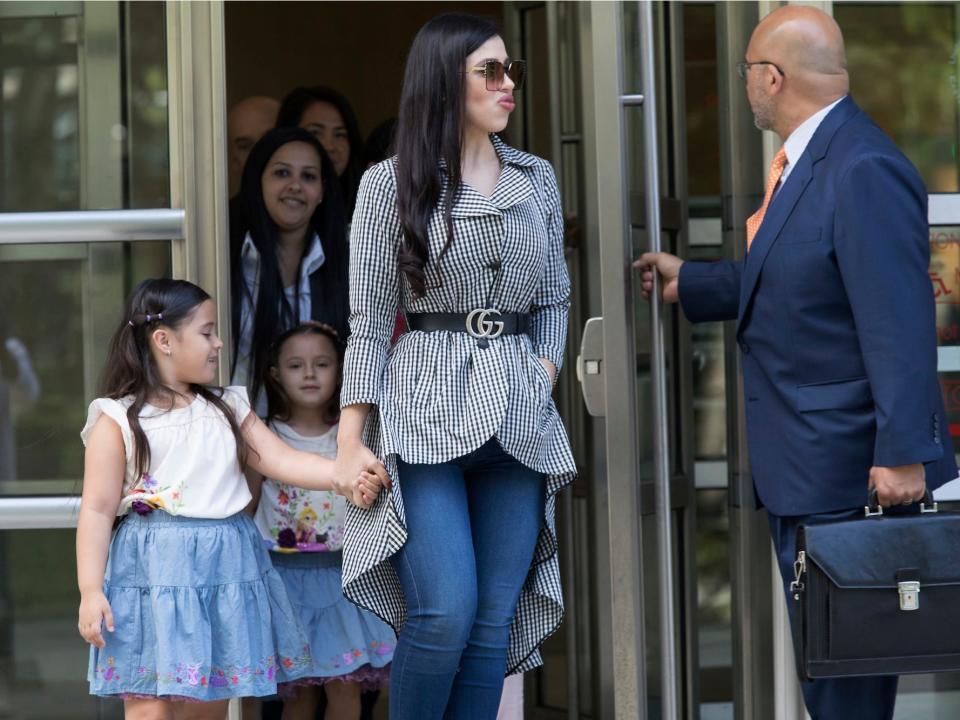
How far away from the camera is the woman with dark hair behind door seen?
9.34ft

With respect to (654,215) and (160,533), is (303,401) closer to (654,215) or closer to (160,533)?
(160,533)

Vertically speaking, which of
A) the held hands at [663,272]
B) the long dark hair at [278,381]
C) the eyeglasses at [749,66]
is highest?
the eyeglasses at [749,66]

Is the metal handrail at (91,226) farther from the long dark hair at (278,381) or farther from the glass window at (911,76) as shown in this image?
the glass window at (911,76)

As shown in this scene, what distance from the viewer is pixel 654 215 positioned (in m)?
3.43

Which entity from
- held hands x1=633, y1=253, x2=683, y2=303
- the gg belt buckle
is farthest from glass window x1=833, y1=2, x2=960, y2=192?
the gg belt buckle

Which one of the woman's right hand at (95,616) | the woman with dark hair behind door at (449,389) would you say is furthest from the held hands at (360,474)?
the woman's right hand at (95,616)

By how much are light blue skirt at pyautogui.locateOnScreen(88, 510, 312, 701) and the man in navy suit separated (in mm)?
1120

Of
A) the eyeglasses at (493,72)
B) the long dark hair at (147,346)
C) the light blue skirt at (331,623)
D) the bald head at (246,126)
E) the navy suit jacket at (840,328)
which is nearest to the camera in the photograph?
the navy suit jacket at (840,328)

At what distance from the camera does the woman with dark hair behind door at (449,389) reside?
285 cm

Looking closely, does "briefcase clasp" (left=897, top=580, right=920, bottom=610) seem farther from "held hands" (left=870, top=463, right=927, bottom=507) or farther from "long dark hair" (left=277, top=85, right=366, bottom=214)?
"long dark hair" (left=277, top=85, right=366, bottom=214)

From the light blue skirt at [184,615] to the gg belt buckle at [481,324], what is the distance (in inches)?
28.5

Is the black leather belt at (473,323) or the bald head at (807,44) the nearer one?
the black leather belt at (473,323)

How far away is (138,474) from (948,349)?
77.0 inches

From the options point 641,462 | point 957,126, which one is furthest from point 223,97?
point 957,126
